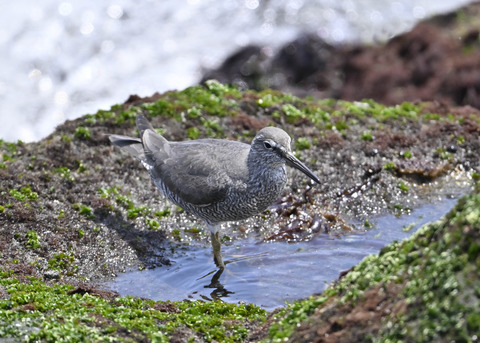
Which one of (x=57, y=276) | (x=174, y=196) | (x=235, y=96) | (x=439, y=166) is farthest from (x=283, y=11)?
(x=57, y=276)

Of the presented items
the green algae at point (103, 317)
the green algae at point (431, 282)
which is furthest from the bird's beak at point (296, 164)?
the green algae at point (431, 282)

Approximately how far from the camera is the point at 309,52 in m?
14.3

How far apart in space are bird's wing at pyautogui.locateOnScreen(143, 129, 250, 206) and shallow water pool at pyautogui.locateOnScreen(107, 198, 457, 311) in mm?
765

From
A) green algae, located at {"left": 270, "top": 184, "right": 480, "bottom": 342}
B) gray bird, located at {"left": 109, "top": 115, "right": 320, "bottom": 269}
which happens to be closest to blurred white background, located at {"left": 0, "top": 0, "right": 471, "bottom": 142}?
gray bird, located at {"left": 109, "top": 115, "right": 320, "bottom": 269}

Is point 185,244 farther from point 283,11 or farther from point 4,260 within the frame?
point 283,11

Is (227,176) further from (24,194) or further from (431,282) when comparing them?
(431,282)

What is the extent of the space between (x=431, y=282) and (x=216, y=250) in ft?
12.6

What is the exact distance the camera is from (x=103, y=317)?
4.48 m

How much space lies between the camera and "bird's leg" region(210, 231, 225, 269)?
6.86 m

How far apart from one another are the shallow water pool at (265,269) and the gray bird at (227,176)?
0.95 ft

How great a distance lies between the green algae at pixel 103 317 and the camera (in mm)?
4148

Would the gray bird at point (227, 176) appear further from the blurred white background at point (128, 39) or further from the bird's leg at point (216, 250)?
the blurred white background at point (128, 39)

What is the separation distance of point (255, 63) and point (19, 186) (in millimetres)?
7656

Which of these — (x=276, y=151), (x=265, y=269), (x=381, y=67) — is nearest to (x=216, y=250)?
(x=265, y=269)
